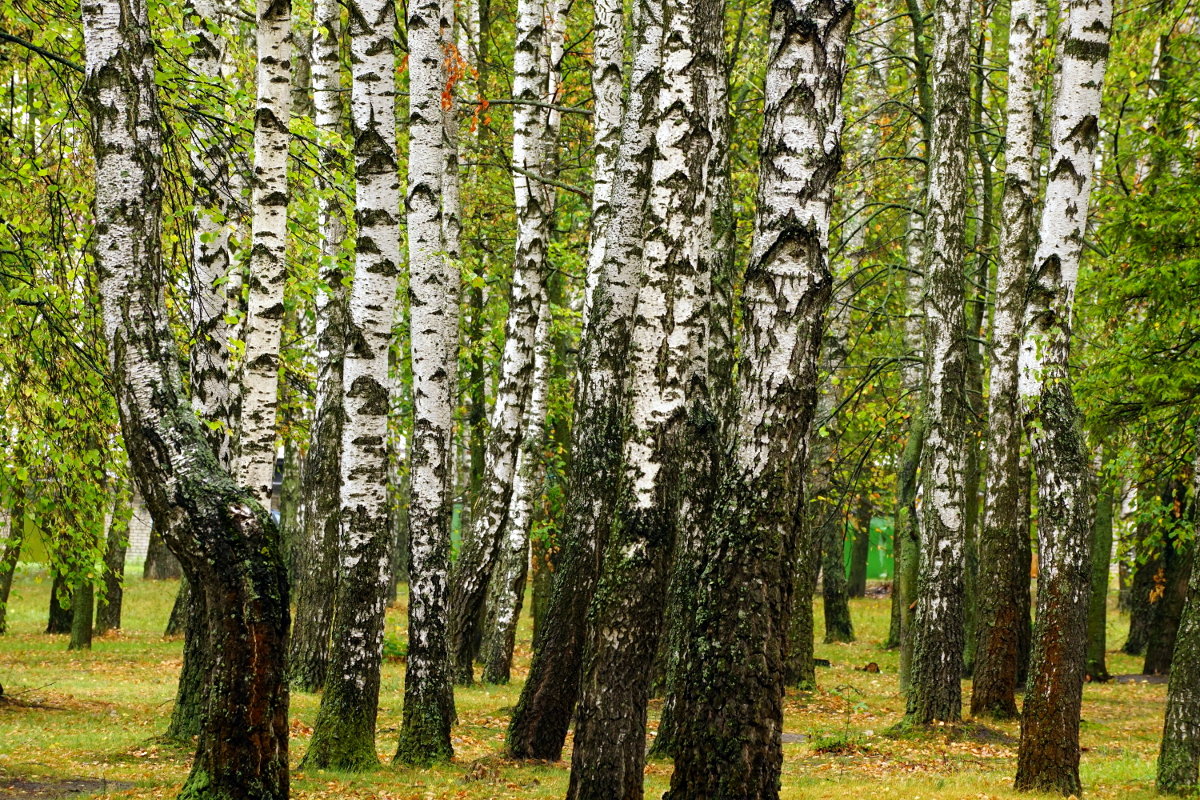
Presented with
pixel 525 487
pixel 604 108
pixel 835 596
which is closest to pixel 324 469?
pixel 525 487

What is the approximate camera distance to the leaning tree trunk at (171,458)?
19.7 feet

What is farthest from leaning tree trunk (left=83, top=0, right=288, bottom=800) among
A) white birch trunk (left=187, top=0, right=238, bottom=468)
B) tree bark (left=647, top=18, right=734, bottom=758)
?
white birch trunk (left=187, top=0, right=238, bottom=468)

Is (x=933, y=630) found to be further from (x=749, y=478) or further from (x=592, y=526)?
(x=749, y=478)

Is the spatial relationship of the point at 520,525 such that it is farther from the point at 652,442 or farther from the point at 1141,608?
the point at 1141,608

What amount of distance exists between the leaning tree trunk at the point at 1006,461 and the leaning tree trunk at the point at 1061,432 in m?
5.07

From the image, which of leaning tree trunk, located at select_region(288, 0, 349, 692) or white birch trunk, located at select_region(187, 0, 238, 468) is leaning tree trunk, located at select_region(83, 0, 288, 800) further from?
leaning tree trunk, located at select_region(288, 0, 349, 692)

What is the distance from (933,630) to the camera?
13.8m

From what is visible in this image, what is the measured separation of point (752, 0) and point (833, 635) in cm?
1567

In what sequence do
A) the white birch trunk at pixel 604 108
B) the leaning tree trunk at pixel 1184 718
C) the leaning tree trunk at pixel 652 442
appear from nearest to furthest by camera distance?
the leaning tree trunk at pixel 652 442 → the leaning tree trunk at pixel 1184 718 → the white birch trunk at pixel 604 108

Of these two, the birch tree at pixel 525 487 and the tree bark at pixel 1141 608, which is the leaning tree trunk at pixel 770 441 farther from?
the tree bark at pixel 1141 608

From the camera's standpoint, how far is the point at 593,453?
9367mm

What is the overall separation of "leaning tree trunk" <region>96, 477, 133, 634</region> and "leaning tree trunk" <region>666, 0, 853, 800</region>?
24.7 feet

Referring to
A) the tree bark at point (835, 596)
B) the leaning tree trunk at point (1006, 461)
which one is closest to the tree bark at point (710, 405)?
the leaning tree trunk at point (1006, 461)

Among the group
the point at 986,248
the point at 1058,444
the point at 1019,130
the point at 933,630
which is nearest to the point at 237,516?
the point at 1058,444
